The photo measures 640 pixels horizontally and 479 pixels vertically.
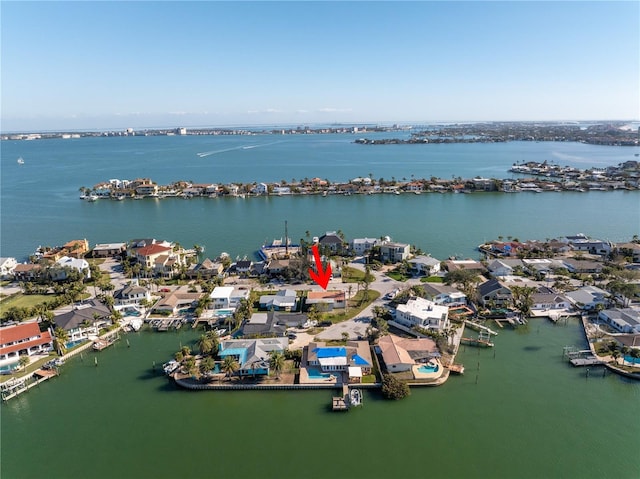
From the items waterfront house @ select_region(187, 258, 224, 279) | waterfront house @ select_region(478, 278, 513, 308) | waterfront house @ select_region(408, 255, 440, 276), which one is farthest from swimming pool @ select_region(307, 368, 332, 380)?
waterfront house @ select_region(408, 255, 440, 276)

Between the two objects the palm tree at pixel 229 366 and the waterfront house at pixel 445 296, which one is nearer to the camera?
the palm tree at pixel 229 366

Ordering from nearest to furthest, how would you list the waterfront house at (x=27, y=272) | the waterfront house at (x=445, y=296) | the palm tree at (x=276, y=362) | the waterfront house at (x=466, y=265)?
the palm tree at (x=276, y=362) → the waterfront house at (x=445, y=296) → the waterfront house at (x=27, y=272) → the waterfront house at (x=466, y=265)

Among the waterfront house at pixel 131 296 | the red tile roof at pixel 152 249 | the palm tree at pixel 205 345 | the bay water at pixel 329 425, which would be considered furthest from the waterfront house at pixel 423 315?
the red tile roof at pixel 152 249

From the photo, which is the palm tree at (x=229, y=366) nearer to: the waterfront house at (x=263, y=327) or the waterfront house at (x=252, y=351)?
the waterfront house at (x=252, y=351)

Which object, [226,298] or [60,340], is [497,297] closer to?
[226,298]

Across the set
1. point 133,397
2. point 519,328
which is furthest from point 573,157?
point 133,397

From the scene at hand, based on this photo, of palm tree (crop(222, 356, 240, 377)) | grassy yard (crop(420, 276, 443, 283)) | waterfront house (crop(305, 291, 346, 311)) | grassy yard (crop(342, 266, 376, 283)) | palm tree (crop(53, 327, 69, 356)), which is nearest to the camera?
palm tree (crop(222, 356, 240, 377))

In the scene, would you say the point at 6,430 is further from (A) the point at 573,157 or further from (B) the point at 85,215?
(A) the point at 573,157

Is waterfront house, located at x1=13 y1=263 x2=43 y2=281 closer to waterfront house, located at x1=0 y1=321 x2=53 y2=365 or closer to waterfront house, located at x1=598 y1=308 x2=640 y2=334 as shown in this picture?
waterfront house, located at x1=0 y1=321 x2=53 y2=365
